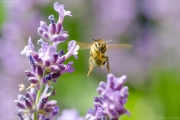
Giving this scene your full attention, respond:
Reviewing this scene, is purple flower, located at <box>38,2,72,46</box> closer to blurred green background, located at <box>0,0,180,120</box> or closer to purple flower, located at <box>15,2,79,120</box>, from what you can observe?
purple flower, located at <box>15,2,79,120</box>

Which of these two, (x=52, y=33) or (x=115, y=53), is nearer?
(x=52, y=33)

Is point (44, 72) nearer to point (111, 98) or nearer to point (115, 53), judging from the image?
point (111, 98)

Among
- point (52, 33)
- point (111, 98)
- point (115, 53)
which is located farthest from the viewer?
point (115, 53)

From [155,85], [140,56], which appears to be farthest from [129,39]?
[155,85]

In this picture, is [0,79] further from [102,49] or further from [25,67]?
[102,49]

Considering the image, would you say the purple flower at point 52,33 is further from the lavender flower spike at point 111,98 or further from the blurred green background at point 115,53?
the blurred green background at point 115,53

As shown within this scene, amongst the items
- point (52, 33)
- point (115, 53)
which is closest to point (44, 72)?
point (52, 33)

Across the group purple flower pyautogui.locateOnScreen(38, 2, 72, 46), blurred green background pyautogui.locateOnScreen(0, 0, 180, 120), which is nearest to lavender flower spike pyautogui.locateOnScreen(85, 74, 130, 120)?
purple flower pyautogui.locateOnScreen(38, 2, 72, 46)
